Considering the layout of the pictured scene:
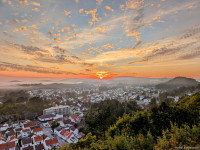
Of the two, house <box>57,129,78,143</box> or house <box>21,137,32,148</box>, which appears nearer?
house <box>21,137,32,148</box>

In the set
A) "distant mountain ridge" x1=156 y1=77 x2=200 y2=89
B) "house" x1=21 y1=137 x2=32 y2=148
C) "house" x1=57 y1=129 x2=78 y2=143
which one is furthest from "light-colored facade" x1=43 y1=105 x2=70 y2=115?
"distant mountain ridge" x1=156 y1=77 x2=200 y2=89

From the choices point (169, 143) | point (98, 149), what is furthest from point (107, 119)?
point (169, 143)

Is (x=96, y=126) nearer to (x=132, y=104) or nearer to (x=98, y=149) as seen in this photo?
(x=98, y=149)

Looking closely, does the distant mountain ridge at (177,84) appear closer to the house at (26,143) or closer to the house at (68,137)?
the house at (68,137)

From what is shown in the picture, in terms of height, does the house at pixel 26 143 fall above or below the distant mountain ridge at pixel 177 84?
below

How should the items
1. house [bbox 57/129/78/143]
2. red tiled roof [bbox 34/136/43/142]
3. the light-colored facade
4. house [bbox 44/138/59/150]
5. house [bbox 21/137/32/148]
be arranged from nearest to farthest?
1. house [bbox 44/138/59/150]
2. house [bbox 21/137/32/148]
3. red tiled roof [bbox 34/136/43/142]
4. house [bbox 57/129/78/143]
5. the light-colored facade

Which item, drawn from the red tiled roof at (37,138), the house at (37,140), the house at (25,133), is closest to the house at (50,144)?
the house at (37,140)

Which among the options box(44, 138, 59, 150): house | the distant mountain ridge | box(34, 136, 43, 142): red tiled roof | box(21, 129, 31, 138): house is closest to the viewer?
box(44, 138, 59, 150): house

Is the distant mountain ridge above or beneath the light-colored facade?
above

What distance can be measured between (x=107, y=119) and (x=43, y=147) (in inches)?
392

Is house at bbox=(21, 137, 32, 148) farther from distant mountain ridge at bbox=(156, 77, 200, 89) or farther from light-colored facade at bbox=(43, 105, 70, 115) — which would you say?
distant mountain ridge at bbox=(156, 77, 200, 89)

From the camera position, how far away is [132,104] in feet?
106

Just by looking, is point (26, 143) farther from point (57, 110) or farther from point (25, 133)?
point (57, 110)

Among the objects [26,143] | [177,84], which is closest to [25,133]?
[26,143]
